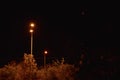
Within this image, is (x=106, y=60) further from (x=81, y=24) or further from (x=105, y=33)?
(x=81, y=24)

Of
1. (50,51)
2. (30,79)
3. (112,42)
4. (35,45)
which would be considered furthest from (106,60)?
(35,45)

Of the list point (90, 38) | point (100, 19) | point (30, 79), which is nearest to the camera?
→ point (90, 38)

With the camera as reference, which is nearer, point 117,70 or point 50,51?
point 117,70

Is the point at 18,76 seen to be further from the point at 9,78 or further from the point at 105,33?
A: the point at 105,33

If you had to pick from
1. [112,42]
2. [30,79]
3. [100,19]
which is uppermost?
[100,19]

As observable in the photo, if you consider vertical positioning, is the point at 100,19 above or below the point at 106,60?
above

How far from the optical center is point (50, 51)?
215 ft

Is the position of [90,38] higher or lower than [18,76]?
higher

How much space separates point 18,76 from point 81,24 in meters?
9.31

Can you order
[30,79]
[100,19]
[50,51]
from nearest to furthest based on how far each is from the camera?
1. [100,19]
2. [30,79]
3. [50,51]

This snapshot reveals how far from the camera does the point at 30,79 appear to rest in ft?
85.7

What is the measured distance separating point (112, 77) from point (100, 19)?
2.80m

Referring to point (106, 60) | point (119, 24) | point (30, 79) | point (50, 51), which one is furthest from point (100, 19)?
point (50, 51)

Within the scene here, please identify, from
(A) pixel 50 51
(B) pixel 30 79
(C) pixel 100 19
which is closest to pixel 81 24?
(C) pixel 100 19
